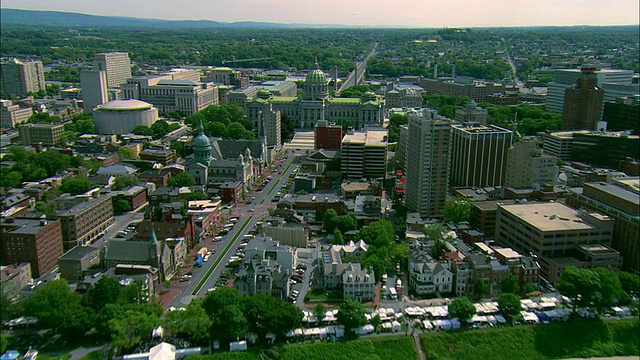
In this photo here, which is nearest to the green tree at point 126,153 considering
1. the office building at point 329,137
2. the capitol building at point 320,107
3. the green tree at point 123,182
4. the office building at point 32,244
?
the green tree at point 123,182

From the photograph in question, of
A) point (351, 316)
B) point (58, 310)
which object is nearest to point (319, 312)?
point (351, 316)

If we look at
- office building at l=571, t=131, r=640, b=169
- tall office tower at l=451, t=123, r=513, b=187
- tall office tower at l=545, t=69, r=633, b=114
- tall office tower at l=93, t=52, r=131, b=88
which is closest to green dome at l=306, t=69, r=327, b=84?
tall office tower at l=545, t=69, r=633, b=114

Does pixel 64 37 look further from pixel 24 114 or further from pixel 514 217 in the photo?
pixel 514 217

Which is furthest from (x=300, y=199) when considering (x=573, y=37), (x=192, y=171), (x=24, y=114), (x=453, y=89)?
(x=573, y=37)

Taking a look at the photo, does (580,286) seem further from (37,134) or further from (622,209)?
(37,134)

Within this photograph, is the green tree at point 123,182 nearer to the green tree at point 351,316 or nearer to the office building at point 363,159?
the office building at point 363,159
